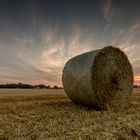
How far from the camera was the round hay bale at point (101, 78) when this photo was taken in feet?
26.1

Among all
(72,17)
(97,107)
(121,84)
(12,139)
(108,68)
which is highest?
(72,17)

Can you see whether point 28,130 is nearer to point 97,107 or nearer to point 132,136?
point 132,136

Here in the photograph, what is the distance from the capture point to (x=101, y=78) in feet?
27.1

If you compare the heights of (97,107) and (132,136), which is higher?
(97,107)

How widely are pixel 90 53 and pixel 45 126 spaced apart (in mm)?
3931

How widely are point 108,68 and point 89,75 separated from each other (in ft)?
3.59

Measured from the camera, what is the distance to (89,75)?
7832mm

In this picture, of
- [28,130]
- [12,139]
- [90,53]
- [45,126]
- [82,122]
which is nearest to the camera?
[12,139]

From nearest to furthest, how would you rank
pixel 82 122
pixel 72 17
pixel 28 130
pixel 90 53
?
1. pixel 28 130
2. pixel 82 122
3. pixel 90 53
4. pixel 72 17

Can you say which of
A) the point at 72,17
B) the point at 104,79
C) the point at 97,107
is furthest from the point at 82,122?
the point at 72,17

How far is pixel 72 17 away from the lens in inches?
475

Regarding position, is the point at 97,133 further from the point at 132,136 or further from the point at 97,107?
the point at 97,107

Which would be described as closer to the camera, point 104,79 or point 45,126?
point 45,126

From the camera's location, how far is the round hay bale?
26.1ft
